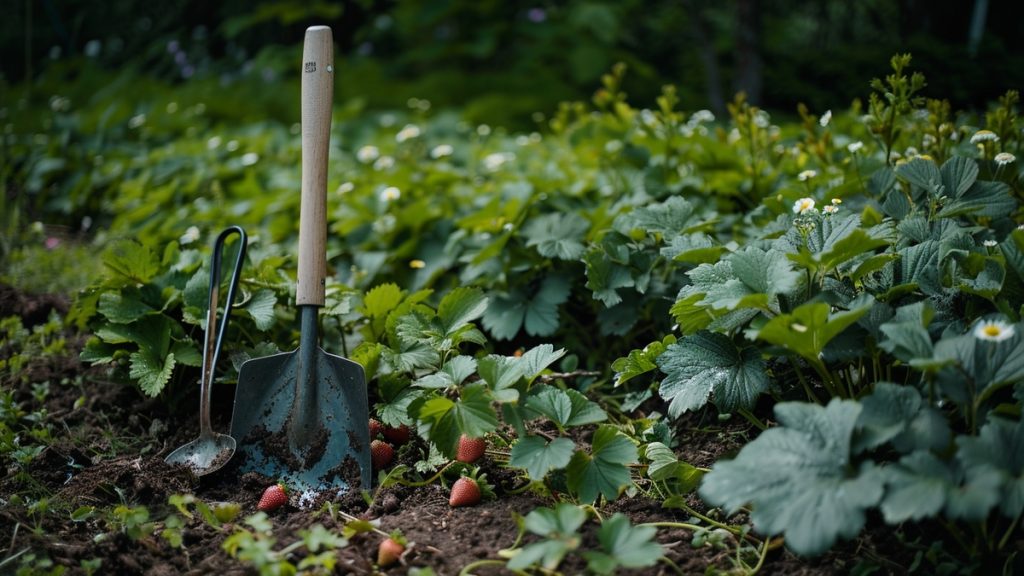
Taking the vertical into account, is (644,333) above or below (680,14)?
below

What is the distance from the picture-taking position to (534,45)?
595 centimetres

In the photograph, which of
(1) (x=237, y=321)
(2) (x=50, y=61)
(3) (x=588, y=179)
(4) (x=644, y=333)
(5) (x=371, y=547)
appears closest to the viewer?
(5) (x=371, y=547)

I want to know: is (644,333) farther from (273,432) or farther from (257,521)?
(257,521)

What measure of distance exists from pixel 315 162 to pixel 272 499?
704 millimetres

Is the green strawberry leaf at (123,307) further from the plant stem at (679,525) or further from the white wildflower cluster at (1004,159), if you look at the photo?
the white wildflower cluster at (1004,159)

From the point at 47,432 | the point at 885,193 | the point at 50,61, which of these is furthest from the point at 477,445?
the point at 50,61

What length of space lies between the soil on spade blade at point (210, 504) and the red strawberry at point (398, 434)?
0.09 feet

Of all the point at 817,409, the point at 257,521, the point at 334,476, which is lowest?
the point at 334,476

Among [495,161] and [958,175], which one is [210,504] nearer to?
[958,175]

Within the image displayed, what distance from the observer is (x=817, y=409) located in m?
1.19

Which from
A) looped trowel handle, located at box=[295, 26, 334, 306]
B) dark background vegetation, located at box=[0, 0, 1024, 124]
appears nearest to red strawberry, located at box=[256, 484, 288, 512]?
looped trowel handle, located at box=[295, 26, 334, 306]

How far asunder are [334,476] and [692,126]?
69.0 inches

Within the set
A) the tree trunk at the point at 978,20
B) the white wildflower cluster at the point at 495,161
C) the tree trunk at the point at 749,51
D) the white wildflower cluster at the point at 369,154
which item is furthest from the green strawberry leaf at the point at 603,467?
the tree trunk at the point at 978,20

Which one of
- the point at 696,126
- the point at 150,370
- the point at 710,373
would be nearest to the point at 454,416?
the point at 710,373
